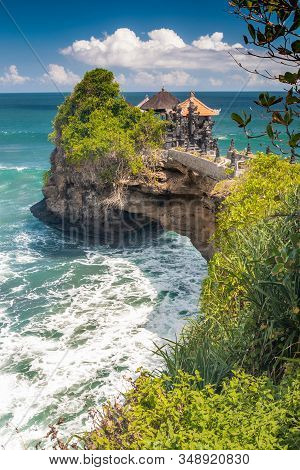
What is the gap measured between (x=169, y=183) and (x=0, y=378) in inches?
637

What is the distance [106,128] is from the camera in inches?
1085

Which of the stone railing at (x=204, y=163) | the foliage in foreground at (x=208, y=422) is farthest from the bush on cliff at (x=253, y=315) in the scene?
the stone railing at (x=204, y=163)

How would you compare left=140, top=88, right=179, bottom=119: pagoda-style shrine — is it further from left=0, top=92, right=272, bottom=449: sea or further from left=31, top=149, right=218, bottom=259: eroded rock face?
left=0, top=92, right=272, bottom=449: sea

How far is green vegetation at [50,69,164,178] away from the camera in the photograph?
26.9 meters

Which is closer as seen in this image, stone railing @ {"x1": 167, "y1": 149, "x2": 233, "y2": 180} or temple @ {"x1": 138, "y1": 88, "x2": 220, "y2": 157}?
stone railing @ {"x1": 167, "y1": 149, "x2": 233, "y2": 180}

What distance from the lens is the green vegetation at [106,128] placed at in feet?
88.3

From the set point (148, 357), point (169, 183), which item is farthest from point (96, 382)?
point (169, 183)

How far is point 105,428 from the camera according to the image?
6977 millimetres

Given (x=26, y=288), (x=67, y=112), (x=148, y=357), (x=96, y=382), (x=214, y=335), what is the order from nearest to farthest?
(x=214, y=335) < (x=96, y=382) < (x=148, y=357) < (x=26, y=288) < (x=67, y=112)

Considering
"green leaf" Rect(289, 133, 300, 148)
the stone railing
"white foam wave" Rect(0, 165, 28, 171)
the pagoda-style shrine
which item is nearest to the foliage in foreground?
"green leaf" Rect(289, 133, 300, 148)

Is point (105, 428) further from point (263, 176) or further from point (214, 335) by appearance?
point (263, 176)

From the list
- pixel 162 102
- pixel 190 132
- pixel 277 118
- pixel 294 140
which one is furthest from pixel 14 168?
pixel 294 140

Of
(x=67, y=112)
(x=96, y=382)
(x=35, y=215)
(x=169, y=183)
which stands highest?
(x=67, y=112)

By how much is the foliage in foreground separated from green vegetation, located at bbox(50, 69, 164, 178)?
20933 millimetres
